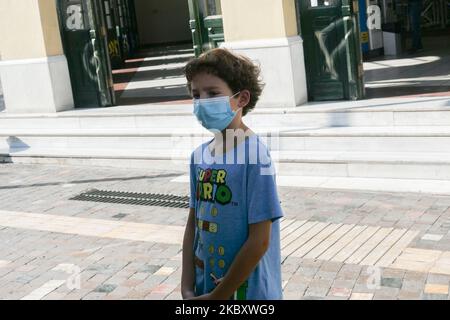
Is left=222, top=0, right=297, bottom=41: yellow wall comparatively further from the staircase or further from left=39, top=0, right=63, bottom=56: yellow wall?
left=39, top=0, right=63, bottom=56: yellow wall

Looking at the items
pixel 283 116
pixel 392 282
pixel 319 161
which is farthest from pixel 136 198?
Result: pixel 392 282

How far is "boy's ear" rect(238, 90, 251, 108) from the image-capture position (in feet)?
9.42

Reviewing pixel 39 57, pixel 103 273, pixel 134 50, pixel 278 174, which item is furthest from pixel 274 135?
pixel 134 50

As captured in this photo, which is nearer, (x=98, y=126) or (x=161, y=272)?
(x=161, y=272)

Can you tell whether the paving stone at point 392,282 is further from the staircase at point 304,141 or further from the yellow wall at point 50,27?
the yellow wall at point 50,27

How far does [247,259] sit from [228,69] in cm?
75

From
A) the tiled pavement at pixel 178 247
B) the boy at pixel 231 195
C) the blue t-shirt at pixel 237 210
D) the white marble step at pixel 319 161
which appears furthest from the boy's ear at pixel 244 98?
the white marble step at pixel 319 161

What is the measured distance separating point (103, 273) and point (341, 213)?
7.74 feet

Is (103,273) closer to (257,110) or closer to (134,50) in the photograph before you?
(257,110)

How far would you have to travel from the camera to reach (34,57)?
11641 millimetres

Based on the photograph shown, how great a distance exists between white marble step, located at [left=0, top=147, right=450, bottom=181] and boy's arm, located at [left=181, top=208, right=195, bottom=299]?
475 cm

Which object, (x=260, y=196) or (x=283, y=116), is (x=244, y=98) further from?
(x=283, y=116)

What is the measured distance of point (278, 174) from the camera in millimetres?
8352

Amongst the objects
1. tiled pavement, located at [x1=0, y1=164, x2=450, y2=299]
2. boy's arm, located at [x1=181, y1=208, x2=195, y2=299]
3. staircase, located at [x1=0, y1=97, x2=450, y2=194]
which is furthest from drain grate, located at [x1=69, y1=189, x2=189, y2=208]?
boy's arm, located at [x1=181, y1=208, x2=195, y2=299]
